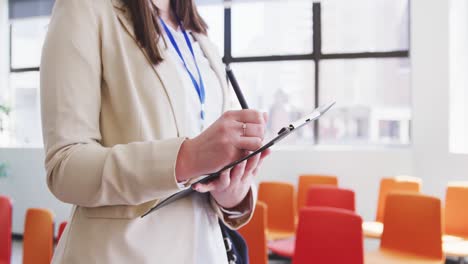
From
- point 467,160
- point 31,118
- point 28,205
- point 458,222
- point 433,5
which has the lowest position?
point 28,205

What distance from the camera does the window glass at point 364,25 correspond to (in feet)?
17.9

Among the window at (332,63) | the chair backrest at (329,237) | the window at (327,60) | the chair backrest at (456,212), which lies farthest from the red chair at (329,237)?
the window at (327,60)

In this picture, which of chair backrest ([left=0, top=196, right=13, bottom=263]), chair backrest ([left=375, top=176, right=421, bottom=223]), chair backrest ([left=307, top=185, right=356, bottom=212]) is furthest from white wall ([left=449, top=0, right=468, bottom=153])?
chair backrest ([left=0, top=196, right=13, bottom=263])

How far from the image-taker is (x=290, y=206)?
4164mm

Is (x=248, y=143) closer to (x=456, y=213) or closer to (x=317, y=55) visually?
(x=456, y=213)

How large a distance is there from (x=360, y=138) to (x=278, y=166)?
3.70 feet

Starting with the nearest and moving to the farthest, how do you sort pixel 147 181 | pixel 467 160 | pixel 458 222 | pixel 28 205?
pixel 147 181
pixel 458 222
pixel 467 160
pixel 28 205

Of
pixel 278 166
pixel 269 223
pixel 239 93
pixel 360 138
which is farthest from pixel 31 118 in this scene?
pixel 239 93

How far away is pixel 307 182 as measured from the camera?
4.80 m

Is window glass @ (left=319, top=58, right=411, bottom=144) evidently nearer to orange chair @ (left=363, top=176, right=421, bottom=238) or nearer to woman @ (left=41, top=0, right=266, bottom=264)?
orange chair @ (left=363, top=176, right=421, bottom=238)

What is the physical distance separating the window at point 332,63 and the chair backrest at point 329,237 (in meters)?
2.68

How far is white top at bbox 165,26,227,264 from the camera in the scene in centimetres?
82

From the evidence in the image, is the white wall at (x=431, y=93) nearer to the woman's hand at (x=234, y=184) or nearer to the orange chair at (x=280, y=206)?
the orange chair at (x=280, y=206)

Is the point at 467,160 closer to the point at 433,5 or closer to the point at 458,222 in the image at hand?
the point at 458,222
